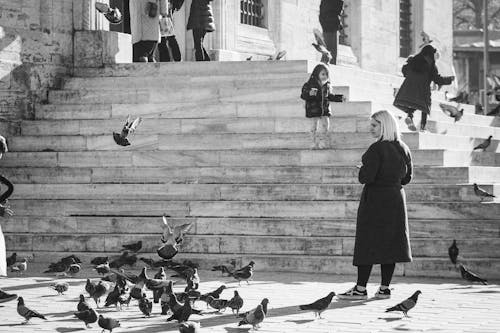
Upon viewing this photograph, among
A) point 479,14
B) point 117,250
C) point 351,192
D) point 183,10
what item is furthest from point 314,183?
point 479,14

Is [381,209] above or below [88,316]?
above

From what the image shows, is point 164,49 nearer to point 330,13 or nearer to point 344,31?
point 330,13

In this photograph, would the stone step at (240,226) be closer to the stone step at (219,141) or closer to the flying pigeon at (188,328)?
the stone step at (219,141)

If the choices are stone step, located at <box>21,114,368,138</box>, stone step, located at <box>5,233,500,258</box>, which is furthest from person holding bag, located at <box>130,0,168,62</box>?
stone step, located at <box>5,233,500,258</box>

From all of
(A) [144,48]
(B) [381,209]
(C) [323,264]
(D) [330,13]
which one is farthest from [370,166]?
(D) [330,13]

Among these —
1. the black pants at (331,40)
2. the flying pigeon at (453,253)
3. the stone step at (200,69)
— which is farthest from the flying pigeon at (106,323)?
the black pants at (331,40)

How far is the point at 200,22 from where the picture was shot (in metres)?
20.7

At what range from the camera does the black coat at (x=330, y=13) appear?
22109mm

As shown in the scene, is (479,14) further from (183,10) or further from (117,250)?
(117,250)

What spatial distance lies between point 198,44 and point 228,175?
15.5 feet

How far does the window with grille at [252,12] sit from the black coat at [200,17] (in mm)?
3877

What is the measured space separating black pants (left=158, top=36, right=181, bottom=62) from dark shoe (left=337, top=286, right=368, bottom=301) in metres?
8.94

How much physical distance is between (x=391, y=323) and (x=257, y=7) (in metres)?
→ 15.2

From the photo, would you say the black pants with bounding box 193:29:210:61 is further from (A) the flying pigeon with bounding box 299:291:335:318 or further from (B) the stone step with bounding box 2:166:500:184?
(A) the flying pigeon with bounding box 299:291:335:318
